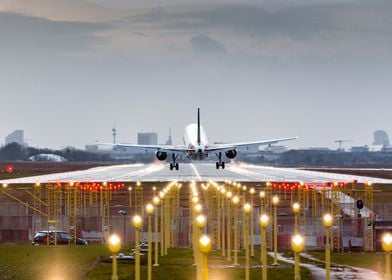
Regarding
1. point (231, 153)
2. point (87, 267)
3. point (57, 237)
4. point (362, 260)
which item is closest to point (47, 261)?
point (87, 267)

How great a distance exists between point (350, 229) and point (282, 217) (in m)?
7.37

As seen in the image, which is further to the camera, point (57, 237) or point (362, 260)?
point (57, 237)

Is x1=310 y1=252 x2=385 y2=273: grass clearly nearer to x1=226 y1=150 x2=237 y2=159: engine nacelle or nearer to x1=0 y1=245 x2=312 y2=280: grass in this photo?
x1=0 y1=245 x2=312 y2=280: grass

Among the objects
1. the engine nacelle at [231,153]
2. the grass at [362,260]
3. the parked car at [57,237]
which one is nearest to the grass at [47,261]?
the grass at [362,260]

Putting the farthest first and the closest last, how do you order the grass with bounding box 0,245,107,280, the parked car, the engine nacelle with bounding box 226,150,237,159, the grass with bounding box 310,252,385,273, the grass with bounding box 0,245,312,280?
the engine nacelle with bounding box 226,150,237,159 < the parked car < the grass with bounding box 310,252,385,273 < the grass with bounding box 0,245,107,280 < the grass with bounding box 0,245,312,280

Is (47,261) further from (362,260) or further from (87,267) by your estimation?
(362,260)

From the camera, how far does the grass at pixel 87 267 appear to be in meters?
40.7

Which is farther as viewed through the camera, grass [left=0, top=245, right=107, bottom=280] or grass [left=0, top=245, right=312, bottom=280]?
grass [left=0, top=245, right=107, bottom=280]

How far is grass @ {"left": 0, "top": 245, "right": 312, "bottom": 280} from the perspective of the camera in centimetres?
4066

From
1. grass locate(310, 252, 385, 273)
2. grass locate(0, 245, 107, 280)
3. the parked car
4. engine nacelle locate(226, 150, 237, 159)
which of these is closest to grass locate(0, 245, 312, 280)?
grass locate(0, 245, 107, 280)

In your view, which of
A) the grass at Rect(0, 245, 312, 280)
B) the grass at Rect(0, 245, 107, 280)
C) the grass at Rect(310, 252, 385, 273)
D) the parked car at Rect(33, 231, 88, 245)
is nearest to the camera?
the grass at Rect(0, 245, 312, 280)

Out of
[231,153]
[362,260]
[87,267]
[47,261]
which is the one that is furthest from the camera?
[231,153]

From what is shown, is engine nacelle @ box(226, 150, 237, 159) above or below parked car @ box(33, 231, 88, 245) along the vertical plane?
above

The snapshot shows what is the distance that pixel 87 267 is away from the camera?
43.8 metres
